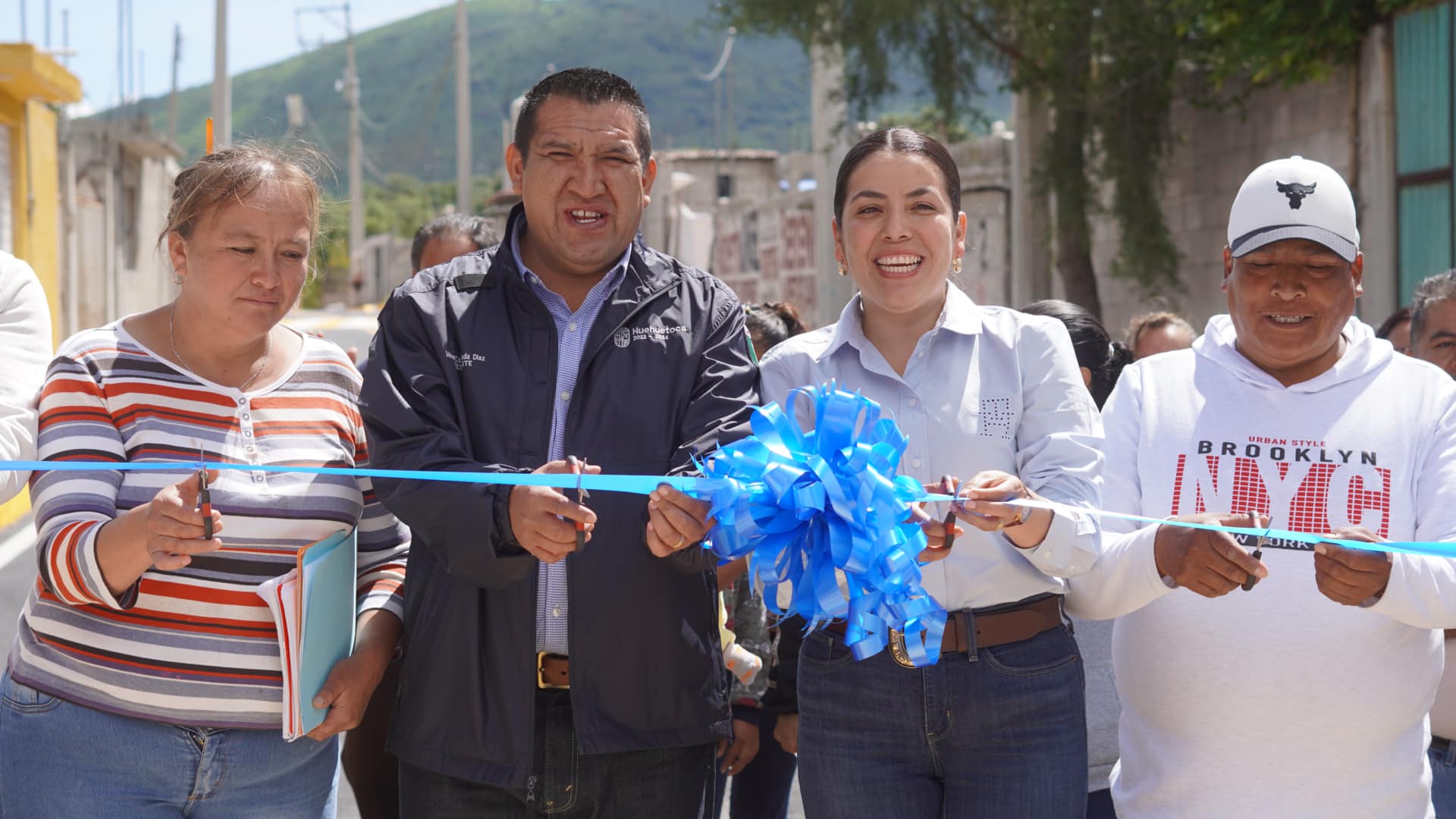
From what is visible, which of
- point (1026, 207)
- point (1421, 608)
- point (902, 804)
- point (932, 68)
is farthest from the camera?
point (1026, 207)

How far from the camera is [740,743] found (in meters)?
4.06

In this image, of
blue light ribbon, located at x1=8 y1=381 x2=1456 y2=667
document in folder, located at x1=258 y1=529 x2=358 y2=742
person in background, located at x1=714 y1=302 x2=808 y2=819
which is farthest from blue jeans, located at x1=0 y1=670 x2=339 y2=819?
person in background, located at x1=714 y1=302 x2=808 y2=819

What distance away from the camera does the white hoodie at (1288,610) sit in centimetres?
285

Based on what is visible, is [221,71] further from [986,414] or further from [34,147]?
[986,414]

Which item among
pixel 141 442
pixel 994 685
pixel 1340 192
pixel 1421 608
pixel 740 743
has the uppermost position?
pixel 1340 192

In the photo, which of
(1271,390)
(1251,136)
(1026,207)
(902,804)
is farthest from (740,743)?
(1026,207)

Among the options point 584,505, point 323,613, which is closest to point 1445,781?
point 584,505

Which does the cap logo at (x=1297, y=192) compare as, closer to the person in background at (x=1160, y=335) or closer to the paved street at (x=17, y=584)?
the person in background at (x=1160, y=335)

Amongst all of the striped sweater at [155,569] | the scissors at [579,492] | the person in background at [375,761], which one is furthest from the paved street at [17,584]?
the scissors at [579,492]

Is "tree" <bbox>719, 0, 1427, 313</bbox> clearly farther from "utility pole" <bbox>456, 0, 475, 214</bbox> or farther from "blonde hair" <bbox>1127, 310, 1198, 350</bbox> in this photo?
"utility pole" <bbox>456, 0, 475, 214</bbox>

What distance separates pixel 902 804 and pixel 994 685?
314 mm

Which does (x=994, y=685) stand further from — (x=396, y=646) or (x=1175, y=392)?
(x=396, y=646)

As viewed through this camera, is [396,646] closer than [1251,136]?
Yes

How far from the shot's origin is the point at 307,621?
2.75 metres
